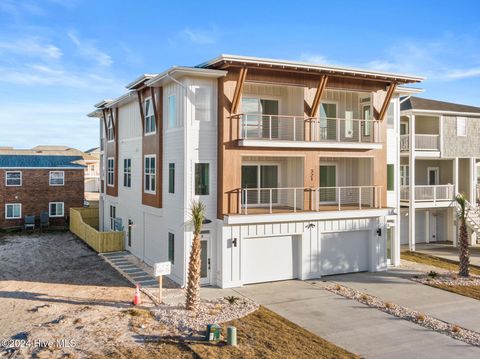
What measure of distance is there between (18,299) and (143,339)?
6933 mm

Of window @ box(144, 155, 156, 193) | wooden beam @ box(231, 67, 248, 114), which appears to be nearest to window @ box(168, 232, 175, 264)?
window @ box(144, 155, 156, 193)

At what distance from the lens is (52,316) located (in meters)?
14.8

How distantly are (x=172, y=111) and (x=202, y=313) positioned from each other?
945 centimetres

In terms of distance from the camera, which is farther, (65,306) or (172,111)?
(172,111)

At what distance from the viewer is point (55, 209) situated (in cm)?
3703

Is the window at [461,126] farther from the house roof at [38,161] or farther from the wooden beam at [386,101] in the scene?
the house roof at [38,161]

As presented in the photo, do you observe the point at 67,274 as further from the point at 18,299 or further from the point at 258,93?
the point at 258,93

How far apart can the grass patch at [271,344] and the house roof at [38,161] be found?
27912 millimetres

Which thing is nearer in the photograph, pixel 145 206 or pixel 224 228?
pixel 224 228

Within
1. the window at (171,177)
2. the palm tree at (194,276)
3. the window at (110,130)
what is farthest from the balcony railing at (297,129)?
the window at (110,130)

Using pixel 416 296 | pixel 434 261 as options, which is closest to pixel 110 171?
pixel 434 261

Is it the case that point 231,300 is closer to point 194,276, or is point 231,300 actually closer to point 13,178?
point 194,276

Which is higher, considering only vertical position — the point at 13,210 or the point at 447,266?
the point at 13,210

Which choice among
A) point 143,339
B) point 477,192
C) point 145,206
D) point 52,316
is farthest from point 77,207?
point 477,192
